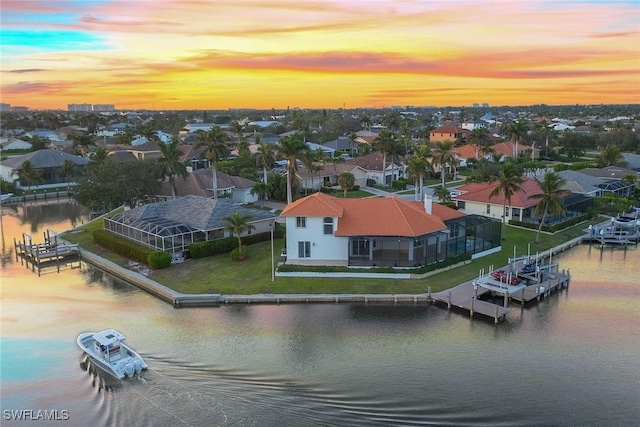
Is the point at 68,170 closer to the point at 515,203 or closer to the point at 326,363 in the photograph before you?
the point at 515,203

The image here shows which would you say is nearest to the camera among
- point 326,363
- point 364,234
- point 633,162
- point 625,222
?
point 326,363

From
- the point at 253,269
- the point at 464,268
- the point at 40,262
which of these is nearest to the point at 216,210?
the point at 253,269

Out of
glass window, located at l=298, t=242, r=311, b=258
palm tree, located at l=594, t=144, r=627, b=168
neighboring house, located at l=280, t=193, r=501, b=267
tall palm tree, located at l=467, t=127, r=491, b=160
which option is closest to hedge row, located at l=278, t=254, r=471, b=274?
neighboring house, located at l=280, t=193, r=501, b=267

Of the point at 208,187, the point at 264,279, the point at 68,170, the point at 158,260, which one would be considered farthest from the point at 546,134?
the point at 158,260

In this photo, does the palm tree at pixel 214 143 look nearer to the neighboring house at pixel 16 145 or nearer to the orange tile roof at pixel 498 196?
the orange tile roof at pixel 498 196

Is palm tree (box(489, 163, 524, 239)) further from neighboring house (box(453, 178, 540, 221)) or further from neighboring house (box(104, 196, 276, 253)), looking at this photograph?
neighboring house (box(104, 196, 276, 253))

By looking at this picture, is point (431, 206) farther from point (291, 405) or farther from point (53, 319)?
point (53, 319)

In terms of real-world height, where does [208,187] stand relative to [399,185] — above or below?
above
